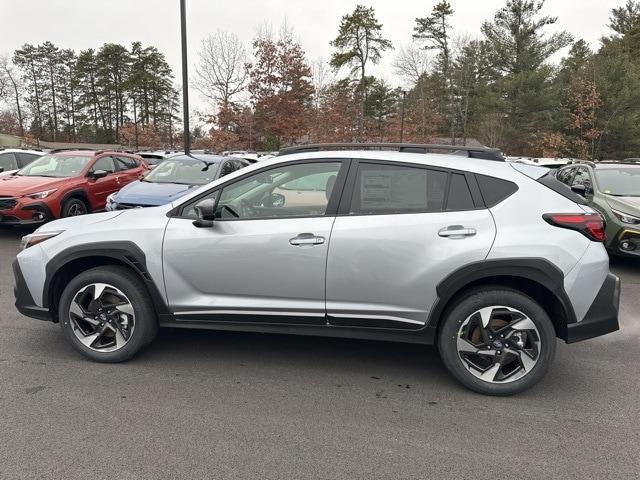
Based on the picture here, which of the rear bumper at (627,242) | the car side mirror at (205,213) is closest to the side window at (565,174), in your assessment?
the rear bumper at (627,242)

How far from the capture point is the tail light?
10.8ft

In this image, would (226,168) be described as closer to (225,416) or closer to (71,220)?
(71,220)

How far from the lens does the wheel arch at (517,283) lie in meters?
3.23

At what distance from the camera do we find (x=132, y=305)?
3.72m

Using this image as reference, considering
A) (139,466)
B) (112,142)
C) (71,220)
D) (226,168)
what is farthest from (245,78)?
(112,142)

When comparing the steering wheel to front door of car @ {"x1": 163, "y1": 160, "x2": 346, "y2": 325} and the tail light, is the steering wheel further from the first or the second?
the tail light

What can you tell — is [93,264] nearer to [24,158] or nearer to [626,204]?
[626,204]

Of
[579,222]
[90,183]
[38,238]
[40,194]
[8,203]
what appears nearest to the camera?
[579,222]

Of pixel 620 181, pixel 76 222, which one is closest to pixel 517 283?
pixel 76 222

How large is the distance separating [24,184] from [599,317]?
30.3 feet

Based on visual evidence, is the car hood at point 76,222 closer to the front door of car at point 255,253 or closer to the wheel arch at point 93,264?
the wheel arch at point 93,264

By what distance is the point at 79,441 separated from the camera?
2.80 m

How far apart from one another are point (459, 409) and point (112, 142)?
7065 cm

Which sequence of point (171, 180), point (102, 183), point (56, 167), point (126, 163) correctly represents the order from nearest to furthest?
point (171, 180) < point (56, 167) < point (102, 183) < point (126, 163)
